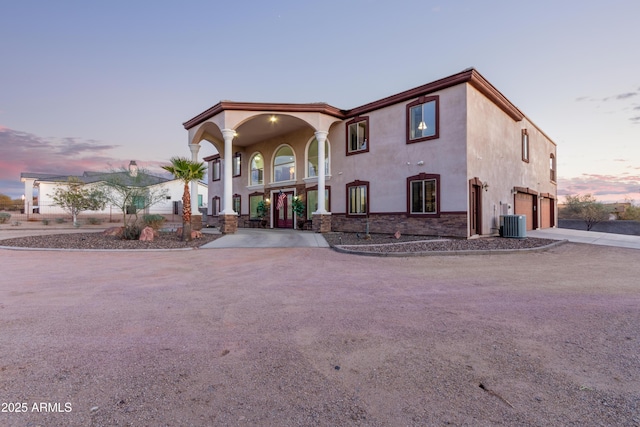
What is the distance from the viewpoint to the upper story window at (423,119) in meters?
13.9

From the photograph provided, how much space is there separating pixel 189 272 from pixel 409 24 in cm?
1565

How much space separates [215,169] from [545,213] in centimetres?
2672

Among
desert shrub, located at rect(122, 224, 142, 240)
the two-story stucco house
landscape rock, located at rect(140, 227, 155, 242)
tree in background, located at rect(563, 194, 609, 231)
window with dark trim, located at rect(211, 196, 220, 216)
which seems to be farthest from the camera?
tree in background, located at rect(563, 194, 609, 231)

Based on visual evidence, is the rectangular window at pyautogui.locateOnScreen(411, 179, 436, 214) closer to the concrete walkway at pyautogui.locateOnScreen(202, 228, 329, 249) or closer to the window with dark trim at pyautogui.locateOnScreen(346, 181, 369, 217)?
the window with dark trim at pyautogui.locateOnScreen(346, 181, 369, 217)

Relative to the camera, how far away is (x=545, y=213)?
22.6 m

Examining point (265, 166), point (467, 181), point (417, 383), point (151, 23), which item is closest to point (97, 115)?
point (151, 23)

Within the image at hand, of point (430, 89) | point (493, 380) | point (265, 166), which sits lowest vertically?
point (493, 380)

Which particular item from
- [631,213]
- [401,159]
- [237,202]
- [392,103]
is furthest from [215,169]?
[631,213]

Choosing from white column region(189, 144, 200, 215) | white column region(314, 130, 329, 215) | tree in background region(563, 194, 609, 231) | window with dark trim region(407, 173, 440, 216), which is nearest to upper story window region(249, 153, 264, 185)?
white column region(189, 144, 200, 215)

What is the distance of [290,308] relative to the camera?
444cm

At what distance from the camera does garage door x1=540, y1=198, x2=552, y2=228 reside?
71.3 ft

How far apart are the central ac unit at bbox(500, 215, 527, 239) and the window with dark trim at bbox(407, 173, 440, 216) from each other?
3.38m

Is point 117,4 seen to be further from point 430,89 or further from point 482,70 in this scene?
point 482,70

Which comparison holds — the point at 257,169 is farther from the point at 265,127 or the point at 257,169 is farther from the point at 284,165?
the point at 265,127
